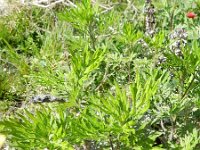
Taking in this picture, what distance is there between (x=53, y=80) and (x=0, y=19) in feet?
6.76

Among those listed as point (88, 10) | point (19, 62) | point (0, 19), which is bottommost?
point (19, 62)

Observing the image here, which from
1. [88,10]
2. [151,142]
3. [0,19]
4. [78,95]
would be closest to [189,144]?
[151,142]

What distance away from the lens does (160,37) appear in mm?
1677

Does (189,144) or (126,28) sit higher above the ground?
(126,28)

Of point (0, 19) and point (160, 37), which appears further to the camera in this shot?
point (0, 19)

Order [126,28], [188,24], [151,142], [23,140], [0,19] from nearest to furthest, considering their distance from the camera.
A: [23,140]
[151,142]
[126,28]
[188,24]
[0,19]

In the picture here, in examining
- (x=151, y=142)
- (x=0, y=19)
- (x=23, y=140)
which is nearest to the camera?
(x=23, y=140)

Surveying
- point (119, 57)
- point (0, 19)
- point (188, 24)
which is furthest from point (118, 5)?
point (119, 57)

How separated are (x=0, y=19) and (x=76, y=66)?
2.18 m

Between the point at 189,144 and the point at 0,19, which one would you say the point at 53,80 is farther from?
the point at 0,19

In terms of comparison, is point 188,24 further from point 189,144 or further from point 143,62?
point 189,144

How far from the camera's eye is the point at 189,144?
144 cm

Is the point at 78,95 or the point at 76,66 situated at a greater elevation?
the point at 76,66

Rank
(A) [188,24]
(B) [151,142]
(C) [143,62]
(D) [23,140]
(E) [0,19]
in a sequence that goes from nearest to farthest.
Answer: (D) [23,140], (B) [151,142], (C) [143,62], (A) [188,24], (E) [0,19]
